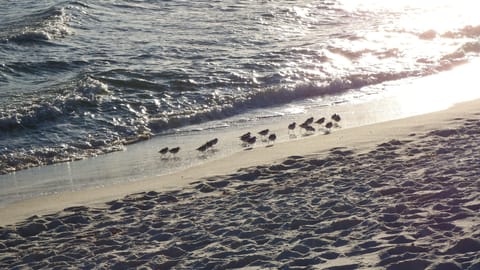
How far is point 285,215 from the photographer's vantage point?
22.0 feet

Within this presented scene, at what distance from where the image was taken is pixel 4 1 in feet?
81.7

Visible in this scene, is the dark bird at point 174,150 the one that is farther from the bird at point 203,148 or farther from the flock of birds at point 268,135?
the bird at point 203,148

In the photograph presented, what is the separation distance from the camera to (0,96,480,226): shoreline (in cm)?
845

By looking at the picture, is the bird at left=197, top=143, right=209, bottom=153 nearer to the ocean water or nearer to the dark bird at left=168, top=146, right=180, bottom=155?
the dark bird at left=168, top=146, right=180, bottom=155

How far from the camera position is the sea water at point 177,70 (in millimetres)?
11773

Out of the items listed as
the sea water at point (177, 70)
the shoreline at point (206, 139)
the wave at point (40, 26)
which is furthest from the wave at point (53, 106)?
the wave at point (40, 26)

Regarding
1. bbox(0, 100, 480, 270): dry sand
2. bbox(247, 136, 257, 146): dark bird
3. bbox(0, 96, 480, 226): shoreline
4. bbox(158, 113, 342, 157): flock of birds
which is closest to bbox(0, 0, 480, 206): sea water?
bbox(158, 113, 342, 157): flock of birds

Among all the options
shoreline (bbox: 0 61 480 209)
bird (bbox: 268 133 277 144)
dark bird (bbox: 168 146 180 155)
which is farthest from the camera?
bird (bbox: 268 133 277 144)

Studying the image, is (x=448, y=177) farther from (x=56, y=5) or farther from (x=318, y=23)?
(x=56, y=5)

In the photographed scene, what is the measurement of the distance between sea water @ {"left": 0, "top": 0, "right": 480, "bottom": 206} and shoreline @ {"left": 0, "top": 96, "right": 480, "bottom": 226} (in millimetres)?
490

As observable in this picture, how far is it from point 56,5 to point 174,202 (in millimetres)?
17902

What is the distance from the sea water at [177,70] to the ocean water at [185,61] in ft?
0.11

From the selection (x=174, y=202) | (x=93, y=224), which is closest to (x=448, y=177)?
(x=174, y=202)

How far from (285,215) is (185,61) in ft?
38.4
